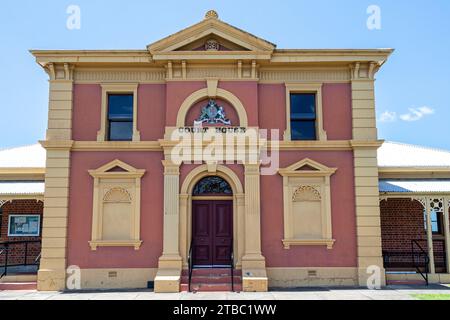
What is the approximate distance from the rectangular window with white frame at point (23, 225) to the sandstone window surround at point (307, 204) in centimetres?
897

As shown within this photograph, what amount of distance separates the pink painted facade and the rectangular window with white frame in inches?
129

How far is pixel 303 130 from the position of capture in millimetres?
14594

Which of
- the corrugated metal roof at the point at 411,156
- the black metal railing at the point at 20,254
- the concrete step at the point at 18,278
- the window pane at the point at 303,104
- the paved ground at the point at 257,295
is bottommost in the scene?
the paved ground at the point at 257,295

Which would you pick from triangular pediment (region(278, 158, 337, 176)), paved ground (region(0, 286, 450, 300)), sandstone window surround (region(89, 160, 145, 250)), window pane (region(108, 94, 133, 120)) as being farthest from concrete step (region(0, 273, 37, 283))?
triangular pediment (region(278, 158, 337, 176))

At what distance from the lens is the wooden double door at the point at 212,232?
13891 mm

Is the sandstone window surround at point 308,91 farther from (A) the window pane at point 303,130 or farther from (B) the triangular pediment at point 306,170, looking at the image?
(B) the triangular pediment at point 306,170

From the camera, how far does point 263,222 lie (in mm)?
13805

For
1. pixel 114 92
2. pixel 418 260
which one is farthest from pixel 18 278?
pixel 418 260

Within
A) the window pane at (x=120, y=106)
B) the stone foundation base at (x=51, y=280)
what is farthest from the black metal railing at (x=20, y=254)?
the window pane at (x=120, y=106)

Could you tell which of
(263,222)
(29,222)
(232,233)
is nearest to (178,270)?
(232,233)

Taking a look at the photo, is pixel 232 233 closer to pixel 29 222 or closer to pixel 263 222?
pixel 263 222

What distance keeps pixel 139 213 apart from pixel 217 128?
3531 mm

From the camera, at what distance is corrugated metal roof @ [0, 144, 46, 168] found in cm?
1580

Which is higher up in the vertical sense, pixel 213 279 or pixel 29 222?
pixel 29 222
